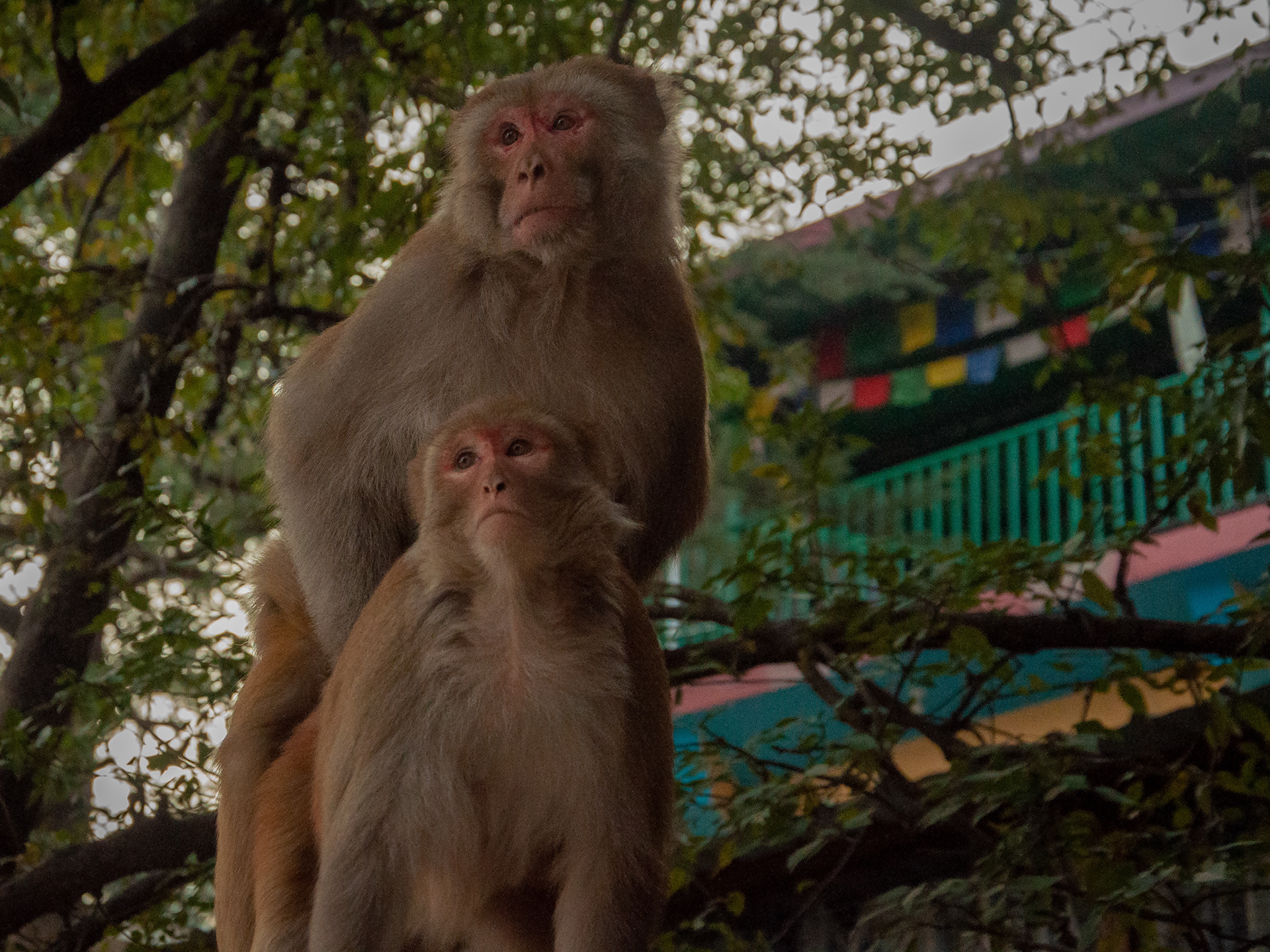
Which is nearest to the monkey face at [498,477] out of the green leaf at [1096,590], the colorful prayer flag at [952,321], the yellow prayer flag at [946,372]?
the green leaf at [1096,590]

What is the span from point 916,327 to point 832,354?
640 millimetres

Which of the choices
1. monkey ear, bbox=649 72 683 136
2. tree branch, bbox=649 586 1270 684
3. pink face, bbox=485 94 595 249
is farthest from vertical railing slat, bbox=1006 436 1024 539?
pink face, bbox=485 94 595 249

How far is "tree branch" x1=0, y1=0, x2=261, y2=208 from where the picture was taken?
136 inches

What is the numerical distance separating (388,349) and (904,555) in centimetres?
158

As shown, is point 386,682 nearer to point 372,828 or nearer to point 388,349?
point 372,828

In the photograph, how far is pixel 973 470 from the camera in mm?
8516

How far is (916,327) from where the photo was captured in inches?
345

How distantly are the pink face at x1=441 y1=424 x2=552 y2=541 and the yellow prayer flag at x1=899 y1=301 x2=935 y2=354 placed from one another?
709 cm

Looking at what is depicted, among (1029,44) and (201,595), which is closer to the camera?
(1029,44)

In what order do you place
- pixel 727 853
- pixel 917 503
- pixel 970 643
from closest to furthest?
1. pixel 970 643
2. pixel 727 853
3. pixel 917 503

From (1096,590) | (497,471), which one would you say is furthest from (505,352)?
(1096,590)

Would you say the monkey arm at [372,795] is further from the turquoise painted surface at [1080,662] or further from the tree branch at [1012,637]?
the turquoise painted surface at [1080,662]

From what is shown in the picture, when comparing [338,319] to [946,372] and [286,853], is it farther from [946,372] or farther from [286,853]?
[946,372]

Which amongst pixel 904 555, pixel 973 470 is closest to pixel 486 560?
pixel 904 555
